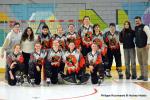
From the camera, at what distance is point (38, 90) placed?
604 cm

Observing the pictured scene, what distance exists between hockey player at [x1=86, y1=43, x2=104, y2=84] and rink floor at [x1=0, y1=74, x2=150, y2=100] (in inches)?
6.5

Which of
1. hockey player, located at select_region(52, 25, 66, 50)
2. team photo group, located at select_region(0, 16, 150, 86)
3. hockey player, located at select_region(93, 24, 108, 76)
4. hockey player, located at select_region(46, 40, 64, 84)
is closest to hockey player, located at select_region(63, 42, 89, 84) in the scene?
team photo group, located at select_region(0, 16, 150, 86)

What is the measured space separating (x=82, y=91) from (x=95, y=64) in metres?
1.06

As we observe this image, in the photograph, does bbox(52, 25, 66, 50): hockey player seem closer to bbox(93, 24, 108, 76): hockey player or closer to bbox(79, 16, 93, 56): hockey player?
bbox(79, 16, 93, 56): hockey player

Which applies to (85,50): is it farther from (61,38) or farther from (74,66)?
(74,66)

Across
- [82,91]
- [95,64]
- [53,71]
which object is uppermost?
[95,64]

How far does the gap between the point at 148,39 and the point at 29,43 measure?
7.82 feet

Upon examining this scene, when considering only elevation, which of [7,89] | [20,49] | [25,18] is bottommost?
[7,89]

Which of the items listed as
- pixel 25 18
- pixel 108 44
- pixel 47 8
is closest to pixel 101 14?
pixel 47 8

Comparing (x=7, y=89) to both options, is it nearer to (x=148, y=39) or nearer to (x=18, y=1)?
(x=148, y=39)

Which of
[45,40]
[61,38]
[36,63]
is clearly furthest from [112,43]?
[36,63]

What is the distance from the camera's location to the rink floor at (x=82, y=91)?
17.2 feet

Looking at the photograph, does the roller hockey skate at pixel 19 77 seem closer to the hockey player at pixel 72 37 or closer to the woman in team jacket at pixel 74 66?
the woman in team jacket at pixel 74 66

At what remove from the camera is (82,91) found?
19.3 feet
